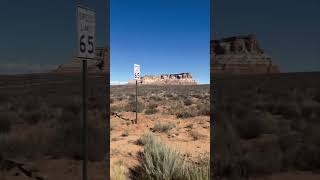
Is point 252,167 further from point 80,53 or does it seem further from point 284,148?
point 80,53

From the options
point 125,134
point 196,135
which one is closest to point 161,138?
point 196,135

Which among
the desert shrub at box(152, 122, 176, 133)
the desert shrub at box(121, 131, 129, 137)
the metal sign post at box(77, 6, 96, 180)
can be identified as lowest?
the desert shrub at box(121, 131, 129, 137)

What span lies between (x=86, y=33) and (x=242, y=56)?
31.7 m

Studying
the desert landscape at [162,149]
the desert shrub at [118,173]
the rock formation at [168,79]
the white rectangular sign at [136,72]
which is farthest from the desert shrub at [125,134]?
the rock formation at [168,79]

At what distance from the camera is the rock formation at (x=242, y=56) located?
108ft

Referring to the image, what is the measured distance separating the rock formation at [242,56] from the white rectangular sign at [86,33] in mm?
26815

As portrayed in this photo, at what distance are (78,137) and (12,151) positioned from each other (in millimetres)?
2360

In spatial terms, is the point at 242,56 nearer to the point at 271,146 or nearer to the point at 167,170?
the point at 271,146

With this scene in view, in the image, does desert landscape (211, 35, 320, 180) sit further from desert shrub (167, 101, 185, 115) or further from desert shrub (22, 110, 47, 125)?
desert shrub (22, 110, 47, 125)

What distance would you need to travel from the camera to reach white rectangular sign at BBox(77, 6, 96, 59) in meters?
5.07

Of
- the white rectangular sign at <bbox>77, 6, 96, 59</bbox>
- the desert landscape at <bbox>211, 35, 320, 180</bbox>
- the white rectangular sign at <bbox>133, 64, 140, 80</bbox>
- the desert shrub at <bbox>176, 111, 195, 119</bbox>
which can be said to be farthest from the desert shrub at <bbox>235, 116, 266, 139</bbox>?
the white rectangular sign at <bbox>77, 6, 96, 59</bbox>

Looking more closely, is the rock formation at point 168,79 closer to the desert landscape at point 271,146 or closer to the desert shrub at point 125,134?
the desert landscape at point 271,146

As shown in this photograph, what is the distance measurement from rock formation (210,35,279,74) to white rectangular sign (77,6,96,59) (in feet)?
88.0

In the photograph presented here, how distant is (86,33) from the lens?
5.17m
